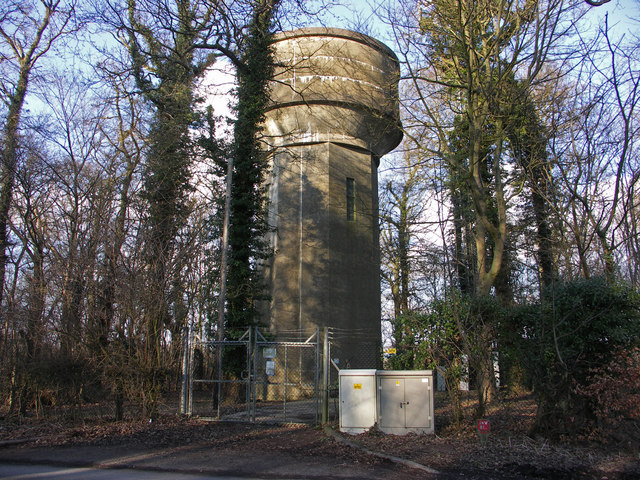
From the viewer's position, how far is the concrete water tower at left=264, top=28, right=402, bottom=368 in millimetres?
18484

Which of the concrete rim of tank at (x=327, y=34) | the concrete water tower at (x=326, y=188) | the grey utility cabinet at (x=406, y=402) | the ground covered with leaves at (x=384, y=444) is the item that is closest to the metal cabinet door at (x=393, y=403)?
the grey utility cabinet at (x=406, y=402)

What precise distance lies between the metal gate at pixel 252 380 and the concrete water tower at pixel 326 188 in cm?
156

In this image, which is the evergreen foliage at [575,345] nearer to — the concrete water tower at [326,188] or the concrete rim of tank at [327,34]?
the concrete water tower at [326,188]

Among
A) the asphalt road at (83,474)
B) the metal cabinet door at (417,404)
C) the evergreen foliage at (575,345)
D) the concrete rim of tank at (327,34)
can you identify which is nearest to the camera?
the asphalt road at (83,474)

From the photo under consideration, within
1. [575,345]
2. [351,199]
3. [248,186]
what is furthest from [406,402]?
[351,199]

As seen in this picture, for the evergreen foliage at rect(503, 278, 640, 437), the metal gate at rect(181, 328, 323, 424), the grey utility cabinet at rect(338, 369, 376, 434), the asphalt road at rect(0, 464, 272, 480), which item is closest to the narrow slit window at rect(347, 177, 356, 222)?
the metal gate at rect(181, 328, 323, 424)

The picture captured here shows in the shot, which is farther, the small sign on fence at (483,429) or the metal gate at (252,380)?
the metal gate at (252,380)

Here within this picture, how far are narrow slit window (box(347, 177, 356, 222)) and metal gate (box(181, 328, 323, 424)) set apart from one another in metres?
5.21

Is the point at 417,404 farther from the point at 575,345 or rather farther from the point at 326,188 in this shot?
the point at 326,188

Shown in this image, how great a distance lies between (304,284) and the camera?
61.0ft

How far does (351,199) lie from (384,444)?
1231 centimetres

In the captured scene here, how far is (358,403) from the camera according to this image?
10.2 metres

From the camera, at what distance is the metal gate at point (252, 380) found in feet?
39.3

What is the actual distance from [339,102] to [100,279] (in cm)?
1109
